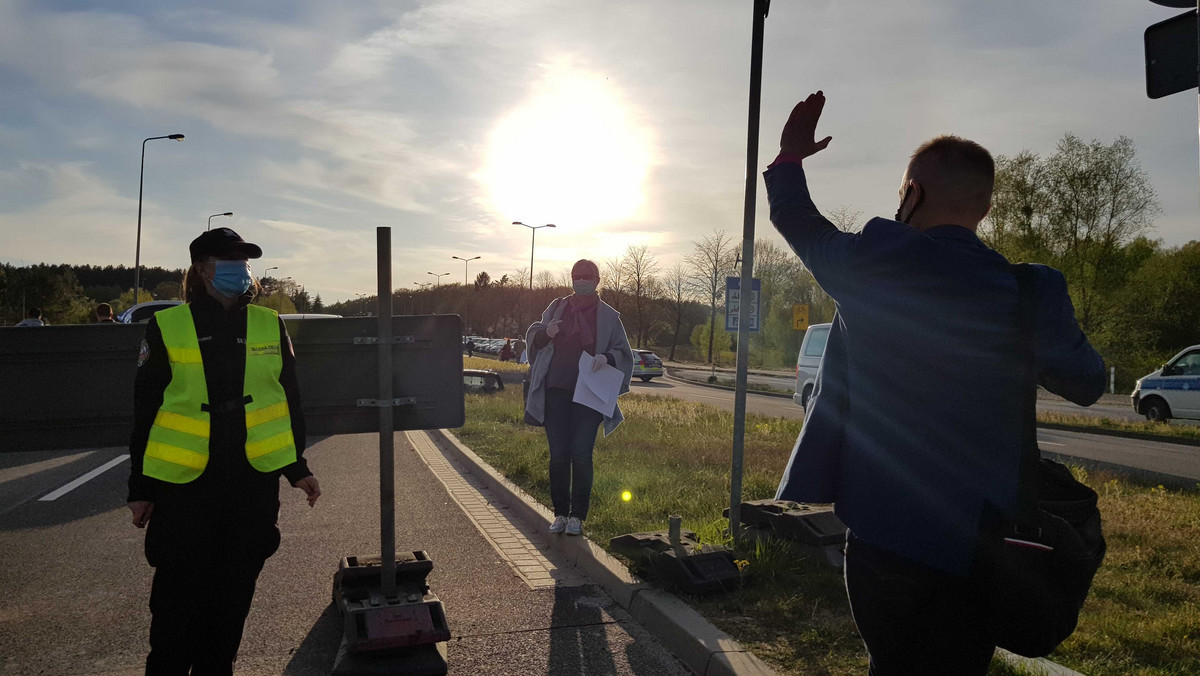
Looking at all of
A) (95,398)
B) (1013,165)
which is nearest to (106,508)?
(95,398)

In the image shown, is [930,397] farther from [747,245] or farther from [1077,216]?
[1077,216]

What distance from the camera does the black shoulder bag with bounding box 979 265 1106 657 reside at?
1686mm

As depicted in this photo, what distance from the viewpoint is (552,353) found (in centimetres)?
615

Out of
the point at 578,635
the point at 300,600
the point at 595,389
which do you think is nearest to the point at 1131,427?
the point at 595,389

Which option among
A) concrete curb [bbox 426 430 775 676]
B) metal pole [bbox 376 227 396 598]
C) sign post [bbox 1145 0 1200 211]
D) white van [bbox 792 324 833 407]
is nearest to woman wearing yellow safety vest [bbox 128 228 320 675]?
metal pole [bbox 376 227 396 598]

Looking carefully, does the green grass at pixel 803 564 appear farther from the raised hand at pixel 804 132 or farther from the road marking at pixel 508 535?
the raised hand at pixel 804 132

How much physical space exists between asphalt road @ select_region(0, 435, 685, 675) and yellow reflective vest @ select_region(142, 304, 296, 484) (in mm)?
1400

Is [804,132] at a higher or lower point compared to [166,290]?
lower

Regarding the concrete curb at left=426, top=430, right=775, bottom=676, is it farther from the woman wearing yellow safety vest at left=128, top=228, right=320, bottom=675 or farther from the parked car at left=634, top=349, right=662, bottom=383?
Result: the parked car at left=634, top=349, right=662, bottom=383

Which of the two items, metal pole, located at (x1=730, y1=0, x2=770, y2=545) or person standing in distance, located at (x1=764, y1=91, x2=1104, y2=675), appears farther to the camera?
metal pole, located at (x1=730, y1=0, x2=770, y2=545)

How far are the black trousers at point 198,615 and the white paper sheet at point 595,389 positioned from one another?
317 centimetres

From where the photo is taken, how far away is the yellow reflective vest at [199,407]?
279cm

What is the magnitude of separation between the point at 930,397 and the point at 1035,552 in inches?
14.0

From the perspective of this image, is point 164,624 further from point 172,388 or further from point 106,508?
point 106,508
